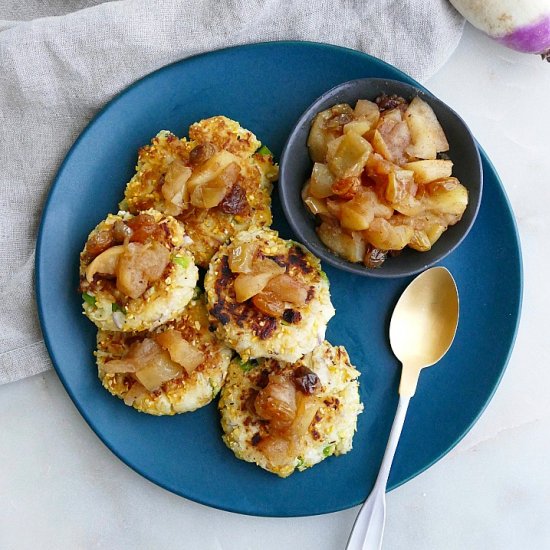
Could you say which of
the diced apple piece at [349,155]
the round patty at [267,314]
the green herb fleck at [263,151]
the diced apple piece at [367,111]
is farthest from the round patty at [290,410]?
the diced apple piece at [367,111]

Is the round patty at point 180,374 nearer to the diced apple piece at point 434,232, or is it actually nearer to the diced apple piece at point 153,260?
the diced apple piece at point 153,260

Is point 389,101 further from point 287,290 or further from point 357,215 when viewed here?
point 287,290

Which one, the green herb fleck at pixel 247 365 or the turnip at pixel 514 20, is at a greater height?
the turnip at pixel 514 20

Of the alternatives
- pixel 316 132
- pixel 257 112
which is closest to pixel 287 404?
pixel 316 132

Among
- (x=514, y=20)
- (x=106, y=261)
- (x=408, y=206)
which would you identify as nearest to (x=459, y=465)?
(x=408, y=206)

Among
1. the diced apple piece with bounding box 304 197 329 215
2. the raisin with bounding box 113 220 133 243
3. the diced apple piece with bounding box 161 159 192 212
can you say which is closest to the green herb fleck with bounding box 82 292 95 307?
the raisin with bounding box 113 220 133 243

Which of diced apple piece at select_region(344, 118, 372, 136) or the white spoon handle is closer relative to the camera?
diced apple piece at select_region(344, 118, 372, 136)

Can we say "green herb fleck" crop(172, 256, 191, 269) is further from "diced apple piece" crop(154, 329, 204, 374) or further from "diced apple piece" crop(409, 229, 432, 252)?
"diced apple piece" crop(409, 229, 432, 252)
